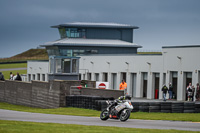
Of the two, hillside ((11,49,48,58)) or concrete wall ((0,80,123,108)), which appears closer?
concrete wall ((0,80,123,108))

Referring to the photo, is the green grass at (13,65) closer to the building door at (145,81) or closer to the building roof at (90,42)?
the building roof at (90,42)

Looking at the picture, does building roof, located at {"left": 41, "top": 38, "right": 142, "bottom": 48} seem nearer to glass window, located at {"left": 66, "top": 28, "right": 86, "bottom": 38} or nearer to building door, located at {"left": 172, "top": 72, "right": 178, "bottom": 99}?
glass window, located at {"left": 66, "top": 28, "right": 86, "bottom": 38}

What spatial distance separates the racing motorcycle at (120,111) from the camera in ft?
79.1

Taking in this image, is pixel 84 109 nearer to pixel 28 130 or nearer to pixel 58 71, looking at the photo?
pixel 58 71

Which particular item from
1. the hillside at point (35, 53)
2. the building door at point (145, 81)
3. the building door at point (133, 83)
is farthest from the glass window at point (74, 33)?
the hillside at point (35, 53)

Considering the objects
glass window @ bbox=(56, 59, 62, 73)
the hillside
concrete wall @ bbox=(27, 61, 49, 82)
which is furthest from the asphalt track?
the hillside

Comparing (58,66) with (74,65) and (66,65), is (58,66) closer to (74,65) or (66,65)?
(66,65)

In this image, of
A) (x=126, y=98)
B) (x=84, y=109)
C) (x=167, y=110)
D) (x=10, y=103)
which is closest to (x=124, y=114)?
(x=126, y=98)

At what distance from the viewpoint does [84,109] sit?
114ft

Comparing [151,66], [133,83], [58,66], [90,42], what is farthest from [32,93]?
[90,42]

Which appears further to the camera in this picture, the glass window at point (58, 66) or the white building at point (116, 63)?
the white building at point (116, 63)

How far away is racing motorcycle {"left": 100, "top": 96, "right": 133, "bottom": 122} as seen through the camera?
2411cm

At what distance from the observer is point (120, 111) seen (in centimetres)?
2445

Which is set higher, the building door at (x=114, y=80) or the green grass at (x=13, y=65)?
the building door at (x=114, y=80)
